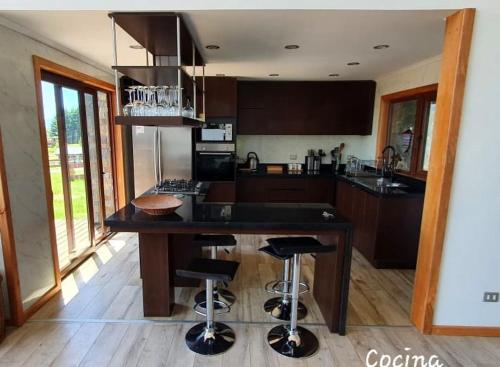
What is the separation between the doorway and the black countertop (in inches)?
49.2

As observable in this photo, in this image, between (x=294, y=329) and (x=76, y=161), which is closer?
(x=294, y=329)

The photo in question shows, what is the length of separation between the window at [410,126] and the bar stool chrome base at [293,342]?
2.59 metres

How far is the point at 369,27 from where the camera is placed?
7.64ft

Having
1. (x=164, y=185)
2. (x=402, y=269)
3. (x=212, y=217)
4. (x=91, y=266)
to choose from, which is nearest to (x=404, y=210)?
(x=402, y=269)

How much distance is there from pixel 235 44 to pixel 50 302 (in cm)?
288

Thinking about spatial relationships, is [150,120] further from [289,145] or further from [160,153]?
[289,145]

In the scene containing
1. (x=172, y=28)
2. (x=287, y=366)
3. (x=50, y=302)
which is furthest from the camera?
(x=50, y=302)

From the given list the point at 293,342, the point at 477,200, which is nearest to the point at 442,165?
the point at 477,200

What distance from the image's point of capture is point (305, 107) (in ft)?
16.1

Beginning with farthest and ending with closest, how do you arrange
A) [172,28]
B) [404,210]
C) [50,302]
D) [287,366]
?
1. [404,210]
2. [50,302]
3. [172,28]
4. [287,366]

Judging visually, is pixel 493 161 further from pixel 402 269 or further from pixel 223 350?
pixel 223 350

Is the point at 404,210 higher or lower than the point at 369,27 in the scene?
A: lower

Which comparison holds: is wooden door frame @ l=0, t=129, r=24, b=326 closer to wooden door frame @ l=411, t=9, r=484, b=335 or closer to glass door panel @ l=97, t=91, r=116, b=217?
glass door panel @ l=97, t=91, r=116, b=217

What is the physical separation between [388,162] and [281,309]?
2783mm
